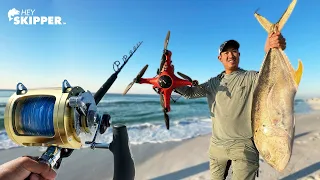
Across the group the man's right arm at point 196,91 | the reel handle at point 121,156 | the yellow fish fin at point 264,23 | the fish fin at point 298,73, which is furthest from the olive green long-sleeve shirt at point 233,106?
the reel handle at point 121,156

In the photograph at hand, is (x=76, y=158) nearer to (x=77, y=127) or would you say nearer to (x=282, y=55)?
(x=282, y=55)

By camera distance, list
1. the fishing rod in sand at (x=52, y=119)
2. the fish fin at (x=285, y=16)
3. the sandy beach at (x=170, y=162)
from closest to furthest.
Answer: the fishing rod in sand at (x=52, y=119), the fish fin at (x=285, y=16), the sandy beach at (x=170, y=162)

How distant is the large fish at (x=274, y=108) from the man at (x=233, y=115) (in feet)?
0.29

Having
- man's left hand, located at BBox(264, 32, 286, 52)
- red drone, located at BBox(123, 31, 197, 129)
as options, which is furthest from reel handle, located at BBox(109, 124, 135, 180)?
man's left hand, located at BBox(264, 32, 286, 52)

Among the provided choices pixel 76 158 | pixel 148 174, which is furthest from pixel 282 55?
pixel 76 158

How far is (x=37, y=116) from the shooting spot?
3.16ft

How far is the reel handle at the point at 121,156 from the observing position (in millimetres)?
1135

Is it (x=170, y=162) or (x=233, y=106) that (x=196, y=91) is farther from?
(x=170, y=162)

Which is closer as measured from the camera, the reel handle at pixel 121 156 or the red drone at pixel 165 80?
the reel handle at pixel 121 156

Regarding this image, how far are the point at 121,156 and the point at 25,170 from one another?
0.45 meters

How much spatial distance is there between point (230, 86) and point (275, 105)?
52 centimetres

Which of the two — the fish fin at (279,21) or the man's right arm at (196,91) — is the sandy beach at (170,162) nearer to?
the man's right arm at (196,91)

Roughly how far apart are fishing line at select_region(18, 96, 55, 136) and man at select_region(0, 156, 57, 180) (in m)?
0.14

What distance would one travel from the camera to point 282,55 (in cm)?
260
